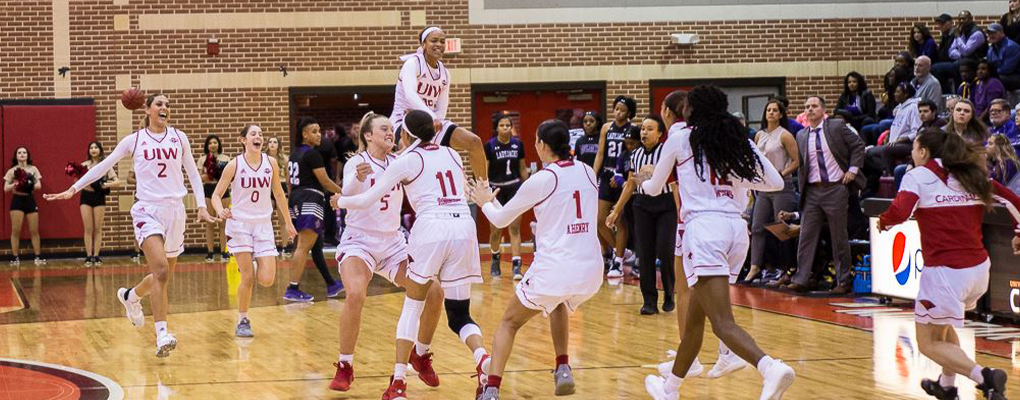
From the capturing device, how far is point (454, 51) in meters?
19.6

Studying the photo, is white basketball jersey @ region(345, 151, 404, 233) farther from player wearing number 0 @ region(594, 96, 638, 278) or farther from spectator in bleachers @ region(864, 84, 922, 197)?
spectator in bleachers @ region(864, 84, 922, 197)

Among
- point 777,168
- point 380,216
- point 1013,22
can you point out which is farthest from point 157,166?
point 1013,22

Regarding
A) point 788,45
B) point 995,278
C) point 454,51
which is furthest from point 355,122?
point 995,278

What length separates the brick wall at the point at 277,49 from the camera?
1938 cm

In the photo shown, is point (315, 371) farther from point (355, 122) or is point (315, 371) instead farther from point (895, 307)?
point (355, 122)

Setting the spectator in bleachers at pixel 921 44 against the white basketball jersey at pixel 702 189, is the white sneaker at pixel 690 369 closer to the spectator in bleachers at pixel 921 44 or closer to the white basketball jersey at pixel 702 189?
the white basketball jersey at pixel 702 189

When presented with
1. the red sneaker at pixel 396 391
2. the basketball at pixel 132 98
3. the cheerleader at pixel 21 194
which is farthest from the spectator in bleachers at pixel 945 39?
the cheerleader at pixel 21 194

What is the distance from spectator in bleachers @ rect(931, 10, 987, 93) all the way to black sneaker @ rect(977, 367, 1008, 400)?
1050 centimetres

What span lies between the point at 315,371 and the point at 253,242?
2.44 m

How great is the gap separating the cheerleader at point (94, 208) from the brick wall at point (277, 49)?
39.4 inches

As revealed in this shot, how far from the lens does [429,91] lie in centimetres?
815

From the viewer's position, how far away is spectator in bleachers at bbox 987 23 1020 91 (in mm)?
14750

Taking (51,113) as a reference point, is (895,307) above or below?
below

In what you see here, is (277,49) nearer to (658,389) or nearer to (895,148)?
(895,148)
